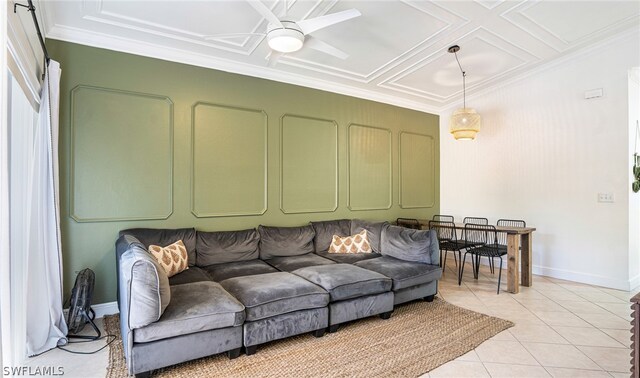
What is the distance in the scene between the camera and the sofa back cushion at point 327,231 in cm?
439

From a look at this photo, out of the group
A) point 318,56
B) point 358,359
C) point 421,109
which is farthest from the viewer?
point 421,109

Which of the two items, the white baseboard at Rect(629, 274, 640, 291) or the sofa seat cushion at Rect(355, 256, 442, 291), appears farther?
the white baseboard at Rect(629, 274, 640, 291)

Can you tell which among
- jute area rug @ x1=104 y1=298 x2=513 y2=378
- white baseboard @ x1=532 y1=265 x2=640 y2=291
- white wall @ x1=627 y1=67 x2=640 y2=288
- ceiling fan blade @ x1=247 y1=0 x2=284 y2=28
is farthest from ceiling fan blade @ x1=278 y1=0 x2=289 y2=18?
white baseboard @ x1=532 y1=265 x2=640 y2=291

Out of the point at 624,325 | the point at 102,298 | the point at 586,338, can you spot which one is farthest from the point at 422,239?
the point at 102,298

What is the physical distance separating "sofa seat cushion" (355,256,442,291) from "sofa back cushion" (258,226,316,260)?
84cm

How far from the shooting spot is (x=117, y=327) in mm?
3014

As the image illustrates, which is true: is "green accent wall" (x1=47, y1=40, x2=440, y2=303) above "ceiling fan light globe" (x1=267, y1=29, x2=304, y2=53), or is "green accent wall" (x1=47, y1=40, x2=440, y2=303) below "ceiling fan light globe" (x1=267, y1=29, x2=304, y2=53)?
below

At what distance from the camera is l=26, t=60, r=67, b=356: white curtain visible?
8.46 feet

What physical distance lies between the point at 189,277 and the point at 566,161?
5258mm

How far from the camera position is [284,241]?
13.4ft

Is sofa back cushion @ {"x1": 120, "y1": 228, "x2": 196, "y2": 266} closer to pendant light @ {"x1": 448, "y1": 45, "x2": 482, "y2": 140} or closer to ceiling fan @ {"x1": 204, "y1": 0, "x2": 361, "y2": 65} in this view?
ceiling fan @ {"x1": 204, "y1": 0, "x2": 361, "y2": 65}

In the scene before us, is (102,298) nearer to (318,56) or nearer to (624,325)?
(318,56)

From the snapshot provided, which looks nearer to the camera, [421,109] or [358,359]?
[358,359]

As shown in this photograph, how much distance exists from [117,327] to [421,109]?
18.8ft
